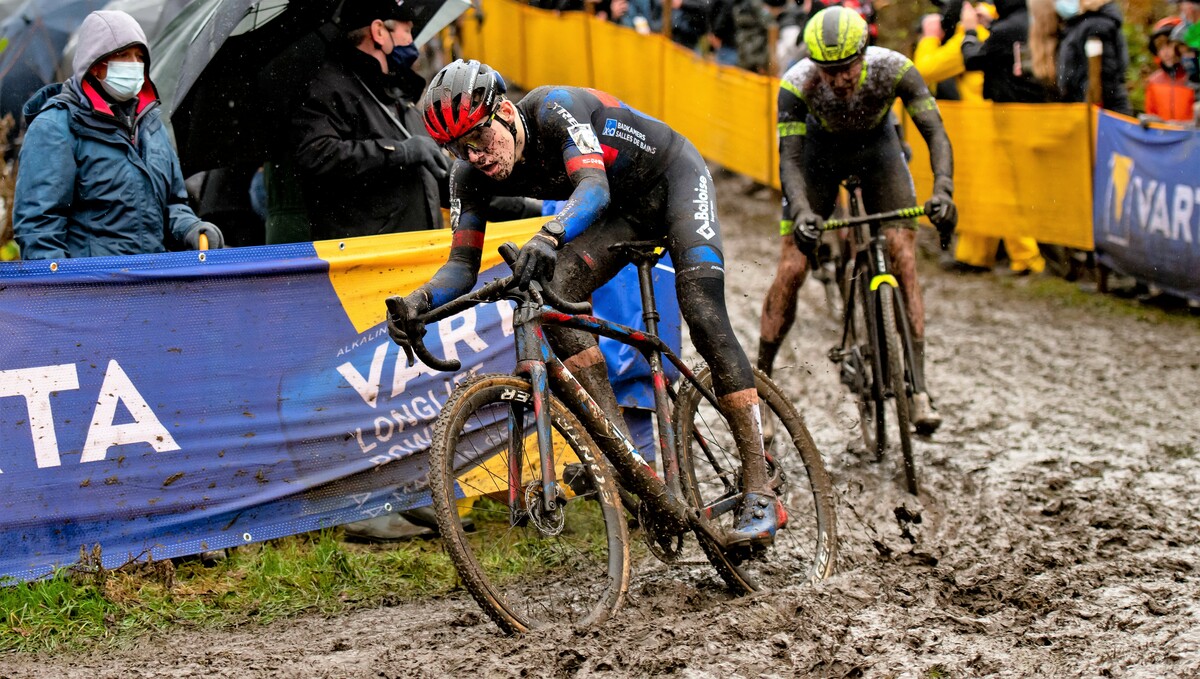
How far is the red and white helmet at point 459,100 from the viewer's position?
15.4 ft

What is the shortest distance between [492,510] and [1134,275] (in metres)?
7.73

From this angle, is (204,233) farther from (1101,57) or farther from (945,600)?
(1101,57)

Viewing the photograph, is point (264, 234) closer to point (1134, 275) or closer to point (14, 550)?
point (14, 550)

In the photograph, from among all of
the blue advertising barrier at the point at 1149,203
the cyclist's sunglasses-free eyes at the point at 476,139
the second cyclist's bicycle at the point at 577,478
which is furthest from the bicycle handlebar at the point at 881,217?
the blue advertising barrier at the point at 1149,203

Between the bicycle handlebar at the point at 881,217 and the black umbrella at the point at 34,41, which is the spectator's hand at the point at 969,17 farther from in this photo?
the black umbrella at the point at 34,41

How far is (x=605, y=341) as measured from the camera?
22.7ft

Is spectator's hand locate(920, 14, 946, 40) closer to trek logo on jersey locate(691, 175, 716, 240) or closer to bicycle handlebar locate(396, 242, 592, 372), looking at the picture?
trek logo on jersey locate(691, 175, 716, 240)

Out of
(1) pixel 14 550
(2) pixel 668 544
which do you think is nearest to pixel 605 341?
(2) pixel 668 544

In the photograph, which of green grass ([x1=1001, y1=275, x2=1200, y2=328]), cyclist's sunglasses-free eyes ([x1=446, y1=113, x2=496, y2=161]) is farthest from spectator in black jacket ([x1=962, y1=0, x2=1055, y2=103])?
cyclist's sunglasses-free eyes ([x1=446, y1=113, x2=496, y2=161])

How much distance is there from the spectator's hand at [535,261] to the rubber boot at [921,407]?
134 inches

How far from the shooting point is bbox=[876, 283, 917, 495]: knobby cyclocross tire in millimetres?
7109

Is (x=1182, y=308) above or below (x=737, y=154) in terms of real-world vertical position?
below

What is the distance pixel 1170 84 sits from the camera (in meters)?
12.5

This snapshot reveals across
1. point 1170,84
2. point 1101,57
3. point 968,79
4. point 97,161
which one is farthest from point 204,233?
point 968,79
